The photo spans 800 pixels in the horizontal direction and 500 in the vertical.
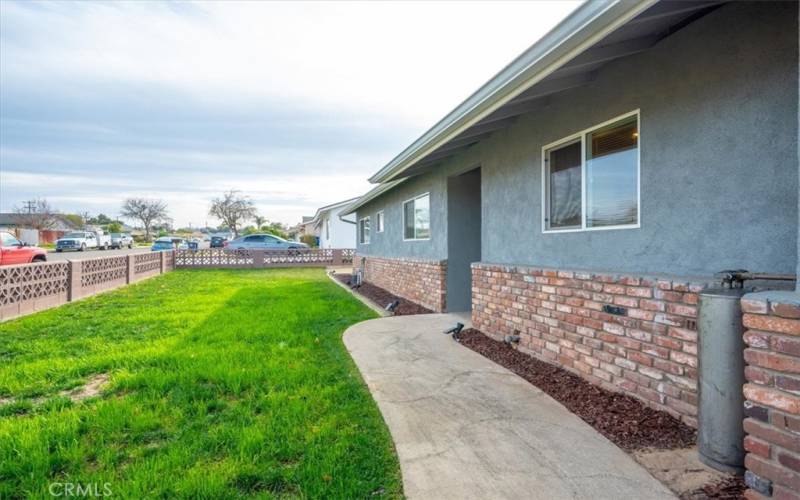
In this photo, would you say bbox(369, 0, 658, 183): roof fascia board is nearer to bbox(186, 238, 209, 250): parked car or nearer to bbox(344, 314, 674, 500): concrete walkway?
bbox(344, 314, 674, 500): concrete walkway

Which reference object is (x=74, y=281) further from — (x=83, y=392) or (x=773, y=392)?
(x=773, y=392)

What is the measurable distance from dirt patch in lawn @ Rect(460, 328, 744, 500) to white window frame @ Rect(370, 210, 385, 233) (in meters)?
9.23

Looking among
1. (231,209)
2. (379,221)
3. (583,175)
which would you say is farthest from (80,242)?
(583,175)

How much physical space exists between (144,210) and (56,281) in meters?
70.2

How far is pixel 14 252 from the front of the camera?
13.2 meters

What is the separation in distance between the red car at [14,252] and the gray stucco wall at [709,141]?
51.1ft

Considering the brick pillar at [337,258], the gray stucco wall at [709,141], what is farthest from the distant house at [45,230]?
the gray stucco wall at [709,141]

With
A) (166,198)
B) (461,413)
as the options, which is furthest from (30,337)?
(166,198)

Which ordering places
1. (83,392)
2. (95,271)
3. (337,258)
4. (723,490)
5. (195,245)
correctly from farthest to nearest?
(195,245)
(337,258)
(95,271)
(83,392)
(723,490)

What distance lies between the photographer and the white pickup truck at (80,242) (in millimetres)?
37188

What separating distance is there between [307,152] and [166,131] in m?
9.26

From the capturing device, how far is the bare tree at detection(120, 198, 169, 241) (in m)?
70.2

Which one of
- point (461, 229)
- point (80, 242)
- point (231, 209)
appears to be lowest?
point (461, 229)

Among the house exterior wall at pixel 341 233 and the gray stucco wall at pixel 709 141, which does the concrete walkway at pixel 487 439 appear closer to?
the gray stucco wall at pixel 709 141
